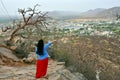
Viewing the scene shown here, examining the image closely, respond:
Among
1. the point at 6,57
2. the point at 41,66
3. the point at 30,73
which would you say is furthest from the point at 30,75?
the point at 6,57

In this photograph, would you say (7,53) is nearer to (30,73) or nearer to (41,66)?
(30,73)

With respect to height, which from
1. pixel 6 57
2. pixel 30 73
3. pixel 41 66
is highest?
pixel 41 66

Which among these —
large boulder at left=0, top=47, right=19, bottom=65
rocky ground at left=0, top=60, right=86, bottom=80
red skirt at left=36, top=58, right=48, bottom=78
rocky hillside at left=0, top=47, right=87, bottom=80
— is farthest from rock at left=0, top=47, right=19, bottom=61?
red skirt at left=36, top=58, right=48, bottom=78

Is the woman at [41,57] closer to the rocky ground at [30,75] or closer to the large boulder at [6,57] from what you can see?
the rocky ground at [30,75]

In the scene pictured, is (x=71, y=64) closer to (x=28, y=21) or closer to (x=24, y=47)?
(x=24, y=47)

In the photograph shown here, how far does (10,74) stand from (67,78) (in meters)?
2.23

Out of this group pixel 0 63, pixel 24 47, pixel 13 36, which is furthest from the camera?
pixel 13 36

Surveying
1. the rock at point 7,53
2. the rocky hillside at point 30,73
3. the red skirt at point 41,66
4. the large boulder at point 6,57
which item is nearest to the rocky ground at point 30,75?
the rocky hillside at point 30,73

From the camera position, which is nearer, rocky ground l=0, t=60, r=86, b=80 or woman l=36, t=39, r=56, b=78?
woman l=36, t=39, r=56, b=78

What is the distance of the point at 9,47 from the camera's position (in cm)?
1980

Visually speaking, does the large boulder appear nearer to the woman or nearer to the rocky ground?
the rocky ground

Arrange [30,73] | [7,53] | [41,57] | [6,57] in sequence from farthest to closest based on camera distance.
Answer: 1. [7,53]
2. [6,57]
3. [30,73]
4. [41,57]

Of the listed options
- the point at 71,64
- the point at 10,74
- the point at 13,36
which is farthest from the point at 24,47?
the point at 10,74

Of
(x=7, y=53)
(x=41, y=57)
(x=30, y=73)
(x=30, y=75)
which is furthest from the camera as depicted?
(x=7, y=53)
